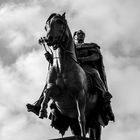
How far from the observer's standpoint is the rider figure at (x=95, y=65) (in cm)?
1215

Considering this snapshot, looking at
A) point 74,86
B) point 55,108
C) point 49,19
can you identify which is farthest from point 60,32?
point 55,108

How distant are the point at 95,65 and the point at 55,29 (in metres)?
2.07

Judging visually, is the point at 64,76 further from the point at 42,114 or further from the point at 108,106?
the point at 108,106

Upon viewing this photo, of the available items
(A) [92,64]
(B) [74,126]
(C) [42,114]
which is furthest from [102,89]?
(C) [42,114]

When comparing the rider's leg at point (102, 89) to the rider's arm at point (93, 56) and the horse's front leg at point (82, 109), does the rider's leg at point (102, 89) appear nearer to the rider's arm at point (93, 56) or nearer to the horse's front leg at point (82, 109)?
the rider's arm at point (93, 56)

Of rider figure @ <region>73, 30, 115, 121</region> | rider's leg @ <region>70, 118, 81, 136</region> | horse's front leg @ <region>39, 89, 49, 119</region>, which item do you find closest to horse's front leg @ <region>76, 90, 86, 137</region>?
horse's front leg @ <region>39, 89, 49, 119</region>

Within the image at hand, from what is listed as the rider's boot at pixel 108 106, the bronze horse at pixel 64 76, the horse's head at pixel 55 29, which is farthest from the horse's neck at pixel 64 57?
the rider's boot at pixel 108 106

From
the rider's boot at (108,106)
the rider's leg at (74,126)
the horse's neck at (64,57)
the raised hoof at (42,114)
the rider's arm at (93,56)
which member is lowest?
the raised hoof at (42,114)

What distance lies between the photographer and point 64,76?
1141 centimetres

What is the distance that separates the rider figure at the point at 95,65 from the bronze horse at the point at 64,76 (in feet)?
1.51

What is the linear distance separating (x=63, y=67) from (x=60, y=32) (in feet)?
2.52

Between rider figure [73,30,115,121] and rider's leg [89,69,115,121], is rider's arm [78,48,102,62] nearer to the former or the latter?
rider figure [73,30,115,121]

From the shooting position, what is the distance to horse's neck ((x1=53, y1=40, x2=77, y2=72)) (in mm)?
11523

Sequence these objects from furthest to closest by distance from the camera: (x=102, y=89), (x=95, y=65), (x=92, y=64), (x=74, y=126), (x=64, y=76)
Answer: (x=95, y=65) < (x=92, y=64) < (x=74, y=126) < (x=102, y=89) < (x=64, y=76)
